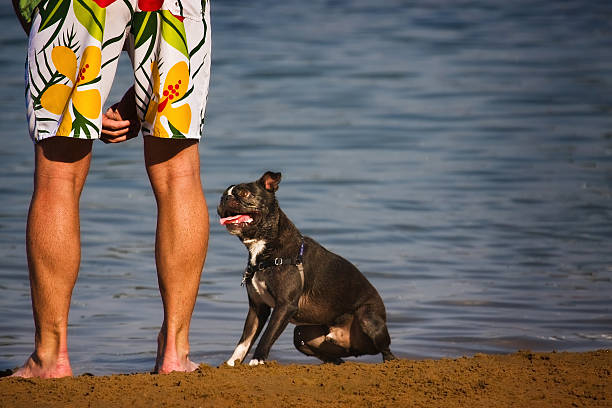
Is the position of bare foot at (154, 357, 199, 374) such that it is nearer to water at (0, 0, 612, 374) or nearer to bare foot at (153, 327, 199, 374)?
bare foot at (153, 327, 199, 374)

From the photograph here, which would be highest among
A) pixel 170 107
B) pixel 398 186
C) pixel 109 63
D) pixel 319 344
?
pixel 109 63

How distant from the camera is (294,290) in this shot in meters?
5.62

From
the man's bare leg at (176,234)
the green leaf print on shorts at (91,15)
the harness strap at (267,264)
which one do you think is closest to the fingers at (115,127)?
the man's bare leg at (176,234)

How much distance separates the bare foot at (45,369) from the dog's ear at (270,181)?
1618 millimetres

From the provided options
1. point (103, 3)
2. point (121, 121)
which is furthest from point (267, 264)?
point (103, 3)

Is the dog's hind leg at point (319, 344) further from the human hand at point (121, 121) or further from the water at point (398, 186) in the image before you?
the human hand at point (121, 121)

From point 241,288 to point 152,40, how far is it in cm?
381

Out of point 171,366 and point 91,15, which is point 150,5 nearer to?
point 91,15

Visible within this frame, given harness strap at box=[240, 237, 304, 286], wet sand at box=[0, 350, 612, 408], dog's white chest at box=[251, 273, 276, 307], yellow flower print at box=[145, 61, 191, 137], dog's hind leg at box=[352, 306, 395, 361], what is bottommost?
dog's hind leg at box=[352, 306, 395, 361]

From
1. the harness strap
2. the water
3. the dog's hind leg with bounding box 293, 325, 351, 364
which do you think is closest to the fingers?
the harness strap

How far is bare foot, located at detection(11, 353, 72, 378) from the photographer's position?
4.52 m

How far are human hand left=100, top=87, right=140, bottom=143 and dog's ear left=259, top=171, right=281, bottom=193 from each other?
3.74 ft

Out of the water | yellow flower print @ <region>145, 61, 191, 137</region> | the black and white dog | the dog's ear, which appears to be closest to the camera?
yellow flower print @ <region>145, 61, 191, 137</region>

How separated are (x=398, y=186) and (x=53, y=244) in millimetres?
7575
